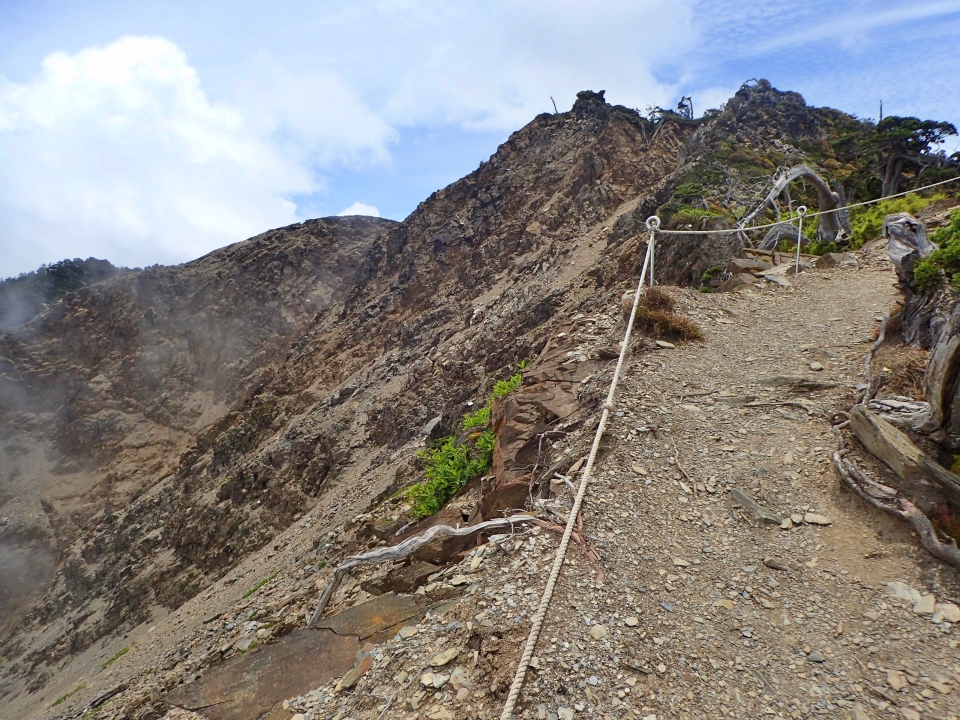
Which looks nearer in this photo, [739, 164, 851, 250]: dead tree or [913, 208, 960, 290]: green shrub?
[913, 208, 960, 290]: green shrub

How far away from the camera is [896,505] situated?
3.89m

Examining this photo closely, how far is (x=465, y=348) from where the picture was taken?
20703 millimetres

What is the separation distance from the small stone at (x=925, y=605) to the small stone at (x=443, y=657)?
9.35ft

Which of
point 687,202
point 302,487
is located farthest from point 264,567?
point 687,202

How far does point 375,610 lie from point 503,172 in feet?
107

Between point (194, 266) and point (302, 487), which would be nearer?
point (302, 487)

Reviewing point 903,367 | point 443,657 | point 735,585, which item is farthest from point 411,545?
point 903,367

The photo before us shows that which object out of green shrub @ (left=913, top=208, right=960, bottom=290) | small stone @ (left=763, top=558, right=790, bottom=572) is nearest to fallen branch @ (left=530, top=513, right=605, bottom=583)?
small stone @ (left=763, top=558, right=790, bottom=572)

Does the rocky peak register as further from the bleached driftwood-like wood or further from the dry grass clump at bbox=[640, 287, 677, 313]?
the bleached driftwood-like wood

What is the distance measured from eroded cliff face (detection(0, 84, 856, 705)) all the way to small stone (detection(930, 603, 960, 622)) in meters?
7.18

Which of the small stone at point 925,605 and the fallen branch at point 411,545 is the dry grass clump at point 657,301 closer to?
the fallen branch at point 411,545

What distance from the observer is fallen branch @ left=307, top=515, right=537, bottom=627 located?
4508 millimetres

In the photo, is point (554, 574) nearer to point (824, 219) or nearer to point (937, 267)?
point (937, 267)

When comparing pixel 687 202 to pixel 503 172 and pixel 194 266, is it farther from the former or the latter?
pixel 194 266
